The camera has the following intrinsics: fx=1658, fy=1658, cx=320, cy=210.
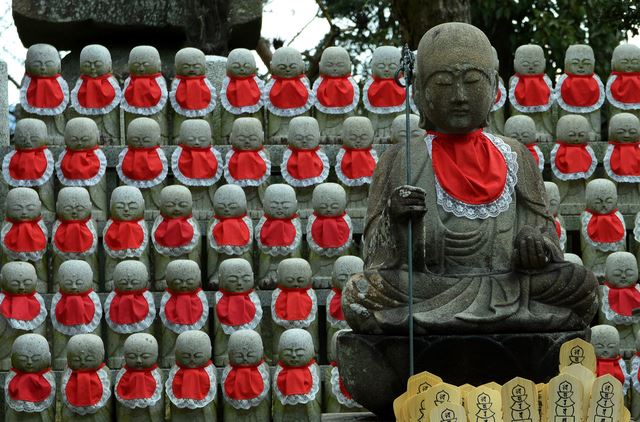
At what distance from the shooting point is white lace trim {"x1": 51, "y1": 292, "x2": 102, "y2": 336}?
1122 centimetres

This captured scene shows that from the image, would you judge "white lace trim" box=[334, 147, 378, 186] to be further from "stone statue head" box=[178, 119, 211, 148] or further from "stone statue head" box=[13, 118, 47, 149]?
"stone statue head" box=[13, 118, 47, 149]

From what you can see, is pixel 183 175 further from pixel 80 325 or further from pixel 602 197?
pixel 602 197

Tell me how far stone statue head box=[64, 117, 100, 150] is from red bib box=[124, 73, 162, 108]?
1.58ft

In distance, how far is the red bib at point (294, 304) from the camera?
11.2m

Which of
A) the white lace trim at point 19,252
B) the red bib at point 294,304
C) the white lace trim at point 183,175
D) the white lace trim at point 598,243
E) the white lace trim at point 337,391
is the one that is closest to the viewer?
the white lace trim at point 337,391

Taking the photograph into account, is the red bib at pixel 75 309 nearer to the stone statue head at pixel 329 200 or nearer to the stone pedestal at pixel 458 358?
the stone statue head at pixel 329 200

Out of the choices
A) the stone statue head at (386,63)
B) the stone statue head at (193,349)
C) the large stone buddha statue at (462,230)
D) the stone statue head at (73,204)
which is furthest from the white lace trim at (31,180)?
the large stone buddha statue at (462,230)

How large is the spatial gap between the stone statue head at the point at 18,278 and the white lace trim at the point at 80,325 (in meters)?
0.19

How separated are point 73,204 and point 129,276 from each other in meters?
0.68

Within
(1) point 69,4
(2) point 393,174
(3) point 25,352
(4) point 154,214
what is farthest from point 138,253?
(2) point 393,174

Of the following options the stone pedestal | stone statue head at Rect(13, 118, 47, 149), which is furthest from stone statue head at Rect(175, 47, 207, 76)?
the stone pedestal

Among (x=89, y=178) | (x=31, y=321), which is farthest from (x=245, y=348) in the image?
(x=89, y=178)

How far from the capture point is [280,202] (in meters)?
11.4

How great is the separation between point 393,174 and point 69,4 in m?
6.61
